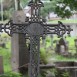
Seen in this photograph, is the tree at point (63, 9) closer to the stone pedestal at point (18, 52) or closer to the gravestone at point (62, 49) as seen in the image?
the stone pedestal at point (18, 52)

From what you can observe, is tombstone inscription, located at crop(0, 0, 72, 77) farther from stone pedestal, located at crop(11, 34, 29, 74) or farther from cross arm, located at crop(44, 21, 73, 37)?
stone pedestal, located at crop(11, 34, 29, 74)

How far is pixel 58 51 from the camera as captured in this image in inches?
782


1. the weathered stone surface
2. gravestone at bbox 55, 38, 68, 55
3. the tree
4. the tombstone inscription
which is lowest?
gravestone at bbox 55, 38, 68, 55

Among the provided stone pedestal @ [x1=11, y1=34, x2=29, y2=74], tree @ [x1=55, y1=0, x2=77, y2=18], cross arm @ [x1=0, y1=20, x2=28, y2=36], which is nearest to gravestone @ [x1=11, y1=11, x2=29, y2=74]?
stone pedestal @ [x1=11, y1=34, x2=29, y2=74]

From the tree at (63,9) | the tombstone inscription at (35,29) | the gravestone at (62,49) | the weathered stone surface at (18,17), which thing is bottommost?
the gravestone at (62,49)

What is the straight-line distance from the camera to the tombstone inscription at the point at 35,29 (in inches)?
251

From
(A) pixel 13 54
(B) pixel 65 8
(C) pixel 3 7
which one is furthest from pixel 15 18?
(C) pixel 3 7

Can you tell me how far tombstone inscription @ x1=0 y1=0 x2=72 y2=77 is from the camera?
20.9ft

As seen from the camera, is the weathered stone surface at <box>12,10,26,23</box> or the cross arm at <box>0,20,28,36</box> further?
the weathered stone surface at <box>12,10,26,23</box>

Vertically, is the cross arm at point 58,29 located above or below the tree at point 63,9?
below

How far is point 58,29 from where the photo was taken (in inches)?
257

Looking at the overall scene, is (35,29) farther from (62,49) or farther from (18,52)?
(62,49)

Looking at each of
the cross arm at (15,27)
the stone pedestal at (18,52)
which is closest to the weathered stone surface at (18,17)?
the stone pedestal at (18,52)

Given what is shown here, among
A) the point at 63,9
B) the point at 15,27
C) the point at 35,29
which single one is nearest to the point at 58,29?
the point at 35,29
